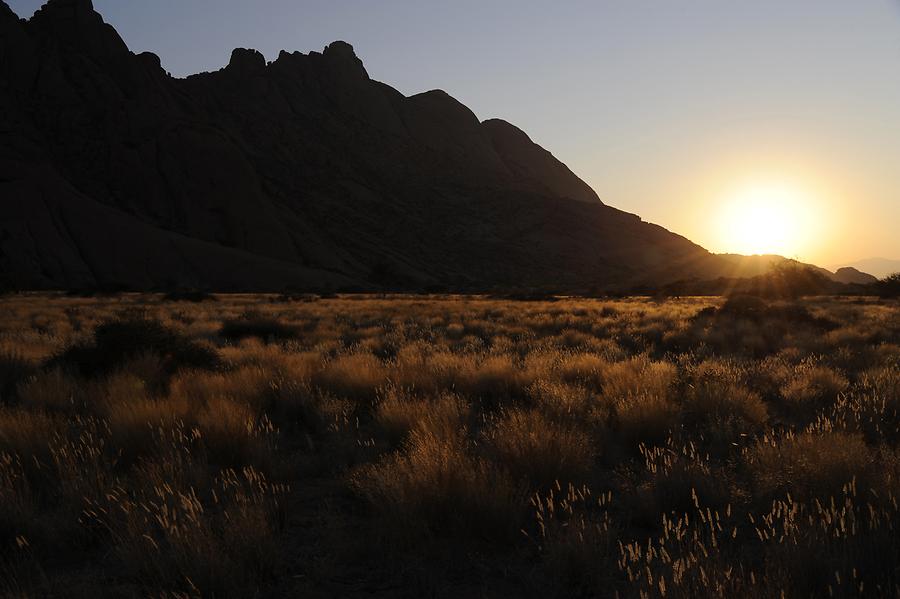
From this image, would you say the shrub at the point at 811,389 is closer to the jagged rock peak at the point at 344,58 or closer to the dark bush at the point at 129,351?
the dark bush at the point at 129,351

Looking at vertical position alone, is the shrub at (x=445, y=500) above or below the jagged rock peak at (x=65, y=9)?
below

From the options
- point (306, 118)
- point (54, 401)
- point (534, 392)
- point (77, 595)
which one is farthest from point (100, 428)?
point (306, 118)

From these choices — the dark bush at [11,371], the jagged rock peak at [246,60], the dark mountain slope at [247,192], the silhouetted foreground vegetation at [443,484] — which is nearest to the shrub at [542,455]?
the silhouetted foreground vegetation at [443,484]

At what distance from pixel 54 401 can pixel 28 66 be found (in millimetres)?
105200

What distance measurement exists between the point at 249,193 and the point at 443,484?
8975cm

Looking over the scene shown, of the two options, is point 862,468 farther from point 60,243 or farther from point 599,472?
point 60,243

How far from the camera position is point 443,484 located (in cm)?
375

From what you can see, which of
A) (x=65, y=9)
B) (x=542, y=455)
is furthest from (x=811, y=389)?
(x=65, y=9)

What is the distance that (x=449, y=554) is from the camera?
11.0 ft

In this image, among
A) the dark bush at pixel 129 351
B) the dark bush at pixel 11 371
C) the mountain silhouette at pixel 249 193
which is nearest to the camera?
the dark bush at pixel 11 371

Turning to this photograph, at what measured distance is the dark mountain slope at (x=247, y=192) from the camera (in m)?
67.0

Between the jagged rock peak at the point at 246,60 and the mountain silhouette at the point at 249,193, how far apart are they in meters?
0.34

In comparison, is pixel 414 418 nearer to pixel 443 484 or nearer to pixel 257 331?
pixel 443 484

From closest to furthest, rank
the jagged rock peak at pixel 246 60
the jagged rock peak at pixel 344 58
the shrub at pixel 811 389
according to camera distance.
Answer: the shrub at pixel 811 389
the jagged rock peak at pixel 246 60
the jagged rock peak at pixel 344 58
